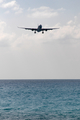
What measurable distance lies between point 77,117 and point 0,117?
18647 millimetres

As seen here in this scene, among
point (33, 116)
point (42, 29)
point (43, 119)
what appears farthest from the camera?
point (42, 29)

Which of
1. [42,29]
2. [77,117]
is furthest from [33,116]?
[42,29]

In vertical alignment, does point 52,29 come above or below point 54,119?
above

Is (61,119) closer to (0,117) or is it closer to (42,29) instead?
(0,117)

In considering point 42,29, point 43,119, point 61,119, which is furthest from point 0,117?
point 42,29

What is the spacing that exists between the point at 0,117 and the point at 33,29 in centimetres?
3284

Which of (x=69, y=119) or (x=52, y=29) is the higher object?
(x=52, y=29)

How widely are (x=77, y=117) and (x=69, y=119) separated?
3.13m

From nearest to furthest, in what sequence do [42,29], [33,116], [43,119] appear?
1. [43,119]
2. [33,116]
3. [42,29]

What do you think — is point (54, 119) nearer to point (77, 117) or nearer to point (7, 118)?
point (77, 117)

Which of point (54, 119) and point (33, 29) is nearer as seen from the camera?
point (54, 119)

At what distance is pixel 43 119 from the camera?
150 ft

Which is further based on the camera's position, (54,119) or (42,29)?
(42,29)

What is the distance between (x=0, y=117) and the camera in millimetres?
48469
